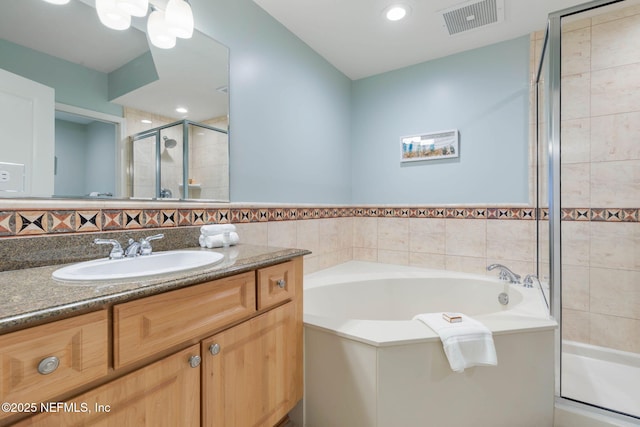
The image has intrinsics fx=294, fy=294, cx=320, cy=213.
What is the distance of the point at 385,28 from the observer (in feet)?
6.95

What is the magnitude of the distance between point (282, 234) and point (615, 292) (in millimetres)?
2245

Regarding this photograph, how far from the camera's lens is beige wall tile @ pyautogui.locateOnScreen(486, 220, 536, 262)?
2178 millimetres

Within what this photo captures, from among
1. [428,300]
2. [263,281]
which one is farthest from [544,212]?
[263,281]

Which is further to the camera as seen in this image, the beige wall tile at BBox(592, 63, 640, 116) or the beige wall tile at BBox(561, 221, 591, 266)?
the beige wall tile at BBox(561, 221, 591, 266)

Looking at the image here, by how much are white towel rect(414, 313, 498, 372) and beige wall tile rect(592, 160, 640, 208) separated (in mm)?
1472

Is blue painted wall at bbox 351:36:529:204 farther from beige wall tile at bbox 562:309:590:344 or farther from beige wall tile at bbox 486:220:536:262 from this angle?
beige wall tile at bbox 562:309:590:344

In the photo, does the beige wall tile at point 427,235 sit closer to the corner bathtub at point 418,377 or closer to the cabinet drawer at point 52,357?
the corner bathtub at point 418,377

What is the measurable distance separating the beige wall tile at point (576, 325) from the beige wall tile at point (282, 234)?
1973 mm

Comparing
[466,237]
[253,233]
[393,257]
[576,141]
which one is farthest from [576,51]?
[253,233]

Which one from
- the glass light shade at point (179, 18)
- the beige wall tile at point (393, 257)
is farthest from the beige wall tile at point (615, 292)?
the glass light shade at point (179, 18)

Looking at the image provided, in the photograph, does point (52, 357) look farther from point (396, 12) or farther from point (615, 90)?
point (615, 90)

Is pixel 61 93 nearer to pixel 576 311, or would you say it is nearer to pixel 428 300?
pixel 428 300

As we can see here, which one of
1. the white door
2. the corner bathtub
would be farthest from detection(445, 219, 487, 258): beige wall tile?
the white door

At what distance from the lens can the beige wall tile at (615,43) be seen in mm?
1898
